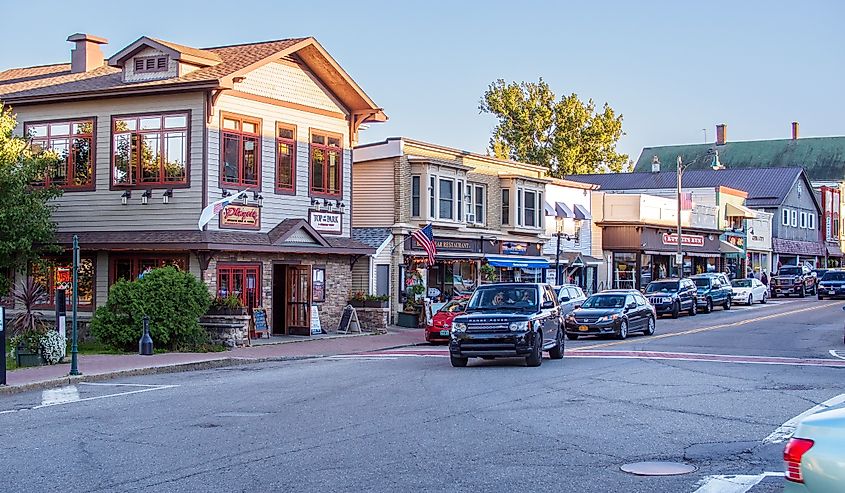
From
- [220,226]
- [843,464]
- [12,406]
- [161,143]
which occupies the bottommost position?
[12,406]

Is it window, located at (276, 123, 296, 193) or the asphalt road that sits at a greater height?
window, located at (276, 123, 296, 193)

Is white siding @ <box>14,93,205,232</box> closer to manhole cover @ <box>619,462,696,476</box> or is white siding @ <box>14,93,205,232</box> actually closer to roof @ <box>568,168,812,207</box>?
manhole cover @ <box>619,462,696,476</box>

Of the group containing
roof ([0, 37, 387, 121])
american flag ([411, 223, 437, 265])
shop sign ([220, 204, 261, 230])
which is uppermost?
roof ([0, 37, 387, 121])

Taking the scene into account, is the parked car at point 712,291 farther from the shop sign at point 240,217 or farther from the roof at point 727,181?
the roof at point 727,181

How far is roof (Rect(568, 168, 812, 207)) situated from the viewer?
261 feet

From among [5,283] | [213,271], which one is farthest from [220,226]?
[5,283]

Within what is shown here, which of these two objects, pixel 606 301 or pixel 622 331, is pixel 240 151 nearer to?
pixel 606 301

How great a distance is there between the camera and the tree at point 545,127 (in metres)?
81.2

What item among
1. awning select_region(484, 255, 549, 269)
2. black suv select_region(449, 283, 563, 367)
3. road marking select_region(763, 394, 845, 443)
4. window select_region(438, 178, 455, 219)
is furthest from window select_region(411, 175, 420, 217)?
road marking select_region(763, 394, 845, 443)

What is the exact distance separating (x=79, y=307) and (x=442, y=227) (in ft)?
49.6

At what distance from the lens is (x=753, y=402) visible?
15.6 metres

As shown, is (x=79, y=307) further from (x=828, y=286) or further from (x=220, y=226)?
(x=828, y=286)

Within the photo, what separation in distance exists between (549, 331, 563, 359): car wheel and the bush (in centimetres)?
917

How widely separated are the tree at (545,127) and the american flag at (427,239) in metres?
43.6
